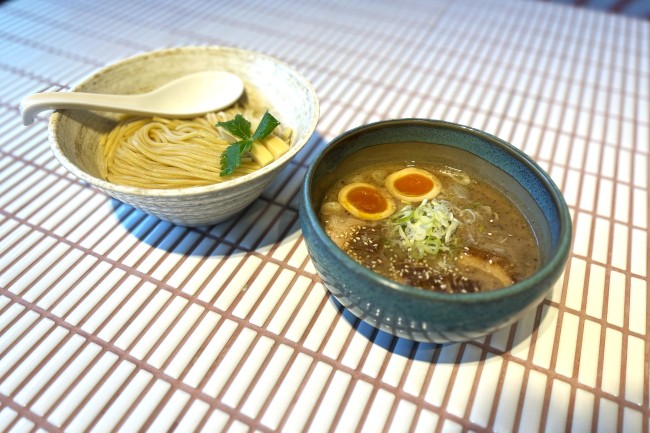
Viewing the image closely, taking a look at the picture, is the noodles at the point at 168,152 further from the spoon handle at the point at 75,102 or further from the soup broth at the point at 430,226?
the soup broth at the point at 430,226

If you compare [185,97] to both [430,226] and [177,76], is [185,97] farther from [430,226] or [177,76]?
[430,226]

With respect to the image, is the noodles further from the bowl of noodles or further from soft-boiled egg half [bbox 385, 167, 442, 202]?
soft-boiled egg half [bbox 385, 167, 442, 202]

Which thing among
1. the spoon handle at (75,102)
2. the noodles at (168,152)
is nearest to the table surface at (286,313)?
the noodles at (168,152)

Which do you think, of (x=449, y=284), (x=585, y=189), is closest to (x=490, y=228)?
(x=449, y=284)

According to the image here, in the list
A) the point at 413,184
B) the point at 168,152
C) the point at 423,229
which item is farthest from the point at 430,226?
the point at 168,152

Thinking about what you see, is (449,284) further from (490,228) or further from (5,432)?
(5,432)

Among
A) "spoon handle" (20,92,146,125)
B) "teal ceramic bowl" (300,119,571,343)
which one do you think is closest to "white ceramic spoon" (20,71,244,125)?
"spoon handle" (20,92,146,125)
